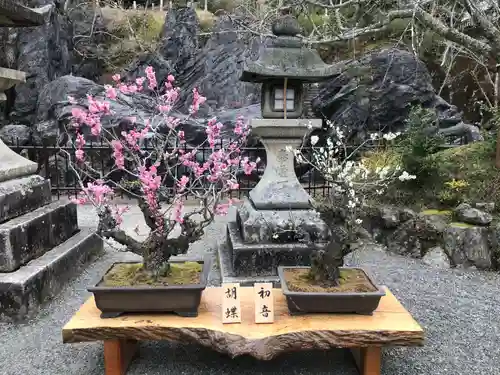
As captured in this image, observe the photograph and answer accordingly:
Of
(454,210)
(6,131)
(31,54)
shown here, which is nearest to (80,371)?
(454,210)

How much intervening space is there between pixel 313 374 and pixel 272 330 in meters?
0.46

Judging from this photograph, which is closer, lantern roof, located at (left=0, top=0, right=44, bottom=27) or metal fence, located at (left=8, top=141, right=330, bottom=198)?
lantern roof, located at (left=0, top=0, right=44, bottom=27)

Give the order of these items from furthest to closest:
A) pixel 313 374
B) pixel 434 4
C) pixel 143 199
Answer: pixel 434 4, pixel 143 199, pixel 313 374

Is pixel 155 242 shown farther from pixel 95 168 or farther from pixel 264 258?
pixel 95 168

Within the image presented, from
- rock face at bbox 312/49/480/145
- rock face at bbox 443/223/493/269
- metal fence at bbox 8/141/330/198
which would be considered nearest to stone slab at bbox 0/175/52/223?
metal fence at bbox 8/141/330/198

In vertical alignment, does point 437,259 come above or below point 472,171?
below

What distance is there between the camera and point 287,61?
388cm

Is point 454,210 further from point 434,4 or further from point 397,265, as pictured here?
point 434,4

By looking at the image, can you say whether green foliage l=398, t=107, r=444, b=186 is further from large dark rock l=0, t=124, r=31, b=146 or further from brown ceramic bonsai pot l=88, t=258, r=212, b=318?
large dark rock l=0, t=124, r=31, b=146

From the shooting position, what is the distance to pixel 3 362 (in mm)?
2635

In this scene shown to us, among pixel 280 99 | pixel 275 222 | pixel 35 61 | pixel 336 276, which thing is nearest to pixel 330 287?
pixel 336 276

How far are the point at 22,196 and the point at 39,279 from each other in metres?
0.87

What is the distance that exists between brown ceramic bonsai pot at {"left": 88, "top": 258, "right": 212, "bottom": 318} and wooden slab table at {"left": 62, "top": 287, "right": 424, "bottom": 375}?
1.7 inches

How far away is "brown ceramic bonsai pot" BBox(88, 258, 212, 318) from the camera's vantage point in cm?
236
